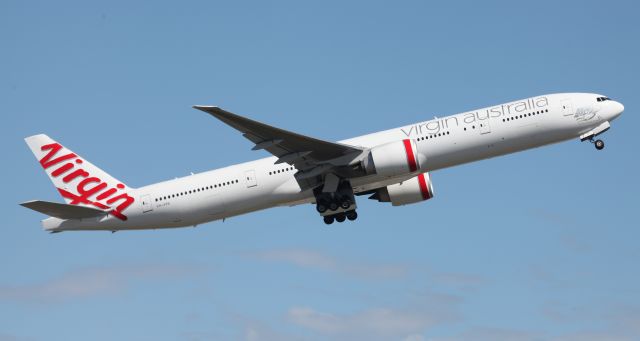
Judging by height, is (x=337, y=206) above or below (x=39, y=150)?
below

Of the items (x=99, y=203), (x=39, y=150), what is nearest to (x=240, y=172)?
(x=99, y=203)

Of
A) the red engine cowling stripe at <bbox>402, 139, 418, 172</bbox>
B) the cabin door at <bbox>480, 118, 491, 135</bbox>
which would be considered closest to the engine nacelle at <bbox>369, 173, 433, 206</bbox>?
the red engine cowling stripe at <bbox>402, 139, 418, 172</bbox>

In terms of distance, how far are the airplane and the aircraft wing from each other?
45mm

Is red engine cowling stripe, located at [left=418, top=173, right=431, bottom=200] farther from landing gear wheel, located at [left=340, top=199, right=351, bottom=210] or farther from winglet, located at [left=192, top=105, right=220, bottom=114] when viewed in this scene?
winglet, located at [left=192, top=105, right=220, bottom=114]

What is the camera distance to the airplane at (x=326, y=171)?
47094 millimetres

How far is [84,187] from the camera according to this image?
52375 mm

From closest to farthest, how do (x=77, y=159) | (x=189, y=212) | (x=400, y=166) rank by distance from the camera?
(x=400, y=166) < (x=189, y=212) < (x=77, y=159)

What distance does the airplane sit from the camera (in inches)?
1854

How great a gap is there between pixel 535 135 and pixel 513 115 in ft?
Result: 4.50

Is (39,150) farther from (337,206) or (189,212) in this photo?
(337,206)

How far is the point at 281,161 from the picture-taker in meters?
47.9

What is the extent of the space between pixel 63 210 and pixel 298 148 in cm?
1199

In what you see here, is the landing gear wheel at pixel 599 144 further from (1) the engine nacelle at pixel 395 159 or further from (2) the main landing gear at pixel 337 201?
(2) the main landing gear at pixel 337 201

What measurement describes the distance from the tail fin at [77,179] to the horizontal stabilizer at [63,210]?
0.70m
